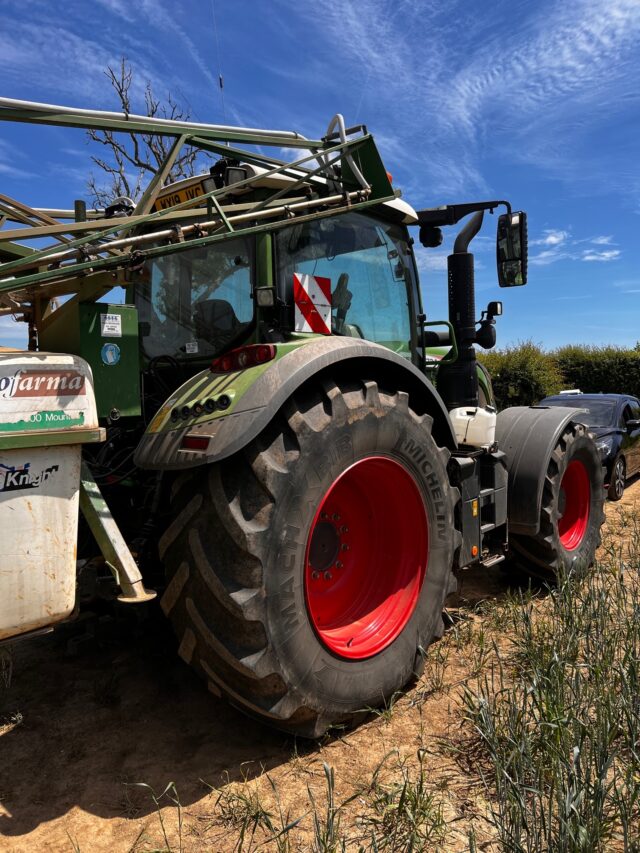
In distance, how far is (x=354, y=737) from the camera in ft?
8.16

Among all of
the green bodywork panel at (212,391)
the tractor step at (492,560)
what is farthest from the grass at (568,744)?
the green bodywork panel at (212,391)

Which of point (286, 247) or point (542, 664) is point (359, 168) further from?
point (542, 664)

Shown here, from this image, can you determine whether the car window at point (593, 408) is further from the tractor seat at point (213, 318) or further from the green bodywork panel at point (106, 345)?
the green bodywork panel at point (106, 345)

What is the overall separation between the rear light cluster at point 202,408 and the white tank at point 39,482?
37cm

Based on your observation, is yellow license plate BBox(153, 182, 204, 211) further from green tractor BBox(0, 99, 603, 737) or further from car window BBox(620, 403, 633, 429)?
car window BBox(620, 403, 633, 429)

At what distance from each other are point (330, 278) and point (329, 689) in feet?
6.34

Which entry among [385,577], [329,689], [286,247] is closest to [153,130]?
[286,247]

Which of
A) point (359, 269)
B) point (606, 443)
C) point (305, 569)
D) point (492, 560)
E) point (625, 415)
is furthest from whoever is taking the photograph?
point (625, 415)

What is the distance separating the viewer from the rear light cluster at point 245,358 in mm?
2426

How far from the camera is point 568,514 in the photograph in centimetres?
463

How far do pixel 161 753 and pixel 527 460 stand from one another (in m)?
2.69

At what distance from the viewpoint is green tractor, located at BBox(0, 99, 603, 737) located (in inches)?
85.1

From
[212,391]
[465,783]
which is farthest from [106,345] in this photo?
[465,783]

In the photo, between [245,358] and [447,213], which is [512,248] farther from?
[245,358]
